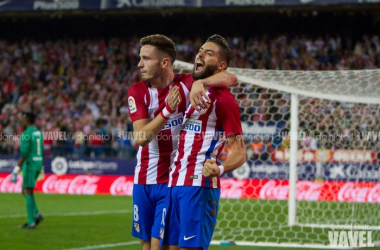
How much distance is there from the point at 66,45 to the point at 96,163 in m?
10.4

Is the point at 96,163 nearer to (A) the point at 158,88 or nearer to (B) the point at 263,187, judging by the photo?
(B) the point at 263,187

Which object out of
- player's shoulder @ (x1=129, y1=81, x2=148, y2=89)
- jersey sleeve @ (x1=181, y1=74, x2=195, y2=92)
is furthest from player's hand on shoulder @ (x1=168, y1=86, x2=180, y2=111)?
player's shoulder @ (x1=129, y1=81, x2=148, y2=89)

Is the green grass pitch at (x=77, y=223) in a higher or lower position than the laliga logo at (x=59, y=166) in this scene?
lower

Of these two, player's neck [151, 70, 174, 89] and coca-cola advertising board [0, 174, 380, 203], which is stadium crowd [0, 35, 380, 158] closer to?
coca-cola advertising board [0, 174, 380, 203]

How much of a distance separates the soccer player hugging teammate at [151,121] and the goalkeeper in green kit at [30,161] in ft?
19.4

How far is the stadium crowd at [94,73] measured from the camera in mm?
21297

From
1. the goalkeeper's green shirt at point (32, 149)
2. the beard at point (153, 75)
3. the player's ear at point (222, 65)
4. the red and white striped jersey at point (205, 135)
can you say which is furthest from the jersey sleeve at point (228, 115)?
the goalkeeper's green shirt at point (32, 149)

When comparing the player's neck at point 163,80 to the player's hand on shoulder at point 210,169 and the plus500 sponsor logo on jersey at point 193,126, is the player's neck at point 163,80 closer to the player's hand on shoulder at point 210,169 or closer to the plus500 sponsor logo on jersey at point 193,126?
the plus500 sponsor logo on jersey at point 193,126

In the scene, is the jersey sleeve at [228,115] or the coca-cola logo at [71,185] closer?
the jersey sleeve at [228,115]

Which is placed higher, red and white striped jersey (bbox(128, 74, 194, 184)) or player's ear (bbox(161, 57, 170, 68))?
player's ear (bbox(161, 57, 170, 68))

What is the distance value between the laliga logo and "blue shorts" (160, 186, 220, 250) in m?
15.2

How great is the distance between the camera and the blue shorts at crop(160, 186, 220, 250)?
468cm

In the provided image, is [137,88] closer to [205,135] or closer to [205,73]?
[205,73]

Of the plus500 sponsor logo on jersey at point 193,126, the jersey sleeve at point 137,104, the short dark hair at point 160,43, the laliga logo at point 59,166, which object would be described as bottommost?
the laliga logo at point 59,166
